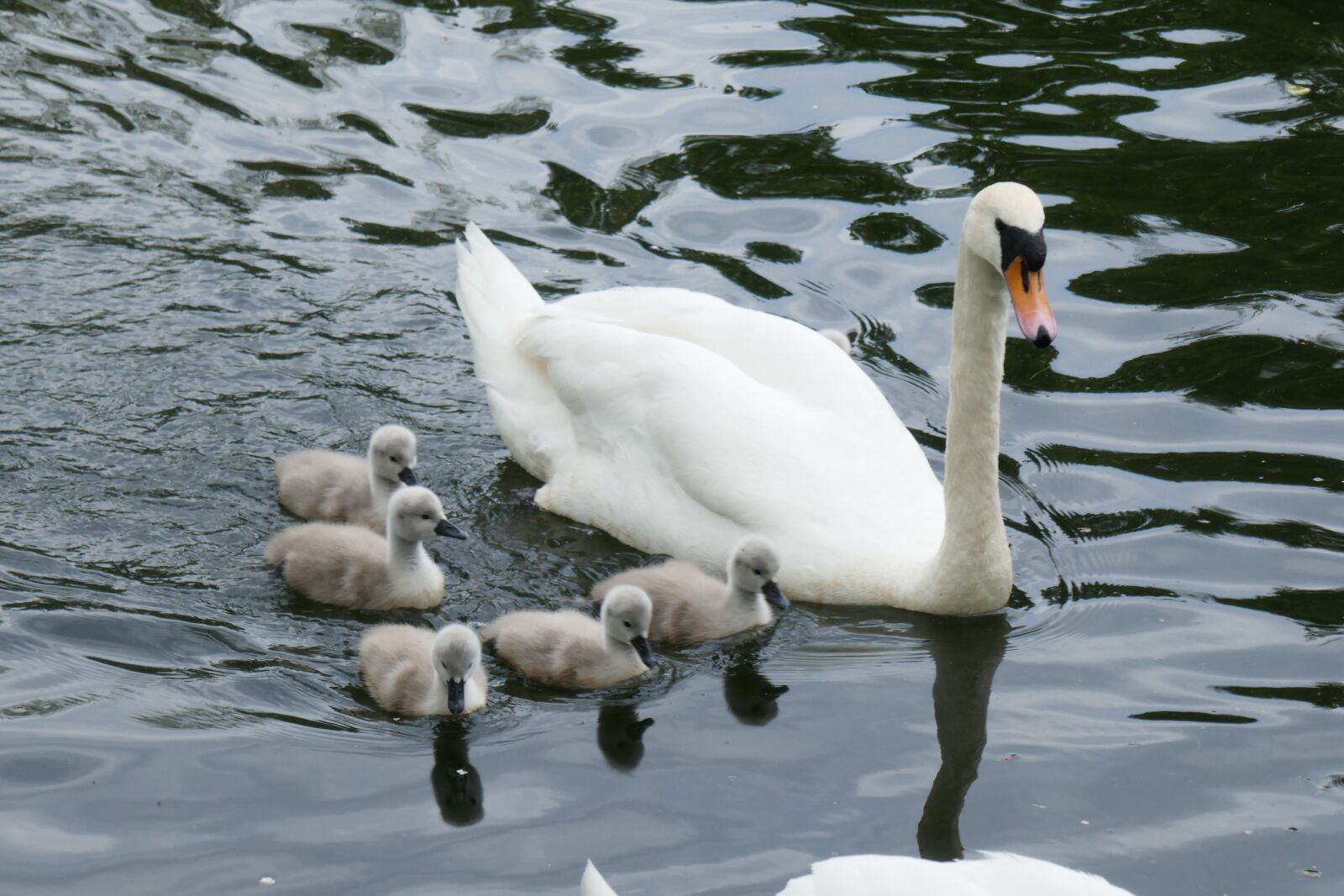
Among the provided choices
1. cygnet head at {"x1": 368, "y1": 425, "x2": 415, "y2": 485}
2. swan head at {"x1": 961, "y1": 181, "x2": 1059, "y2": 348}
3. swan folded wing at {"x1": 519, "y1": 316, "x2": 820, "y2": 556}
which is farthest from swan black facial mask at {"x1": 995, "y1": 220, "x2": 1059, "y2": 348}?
cygnet head at {"x1": 368, "y1": 425, "x2": 415, "y2": 485}

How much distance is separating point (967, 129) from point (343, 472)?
18.3ft

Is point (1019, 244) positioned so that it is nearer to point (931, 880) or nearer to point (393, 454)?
point (393, 454)

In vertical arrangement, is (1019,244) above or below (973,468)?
above

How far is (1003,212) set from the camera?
6.23 meters

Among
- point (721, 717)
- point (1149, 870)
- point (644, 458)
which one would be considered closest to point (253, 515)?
point (644, 458)

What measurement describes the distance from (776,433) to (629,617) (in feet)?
3.85

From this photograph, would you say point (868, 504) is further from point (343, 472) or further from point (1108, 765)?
point (343, 472)

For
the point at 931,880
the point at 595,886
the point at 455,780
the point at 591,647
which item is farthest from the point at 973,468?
the point at 595,886

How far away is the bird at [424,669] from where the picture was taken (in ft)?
19.6

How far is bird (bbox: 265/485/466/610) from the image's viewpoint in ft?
22.5

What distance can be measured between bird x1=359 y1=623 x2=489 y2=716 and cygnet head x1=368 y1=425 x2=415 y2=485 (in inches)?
42.6

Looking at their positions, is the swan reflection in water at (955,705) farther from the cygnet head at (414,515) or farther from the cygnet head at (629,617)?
the cygnet head at (414,515)

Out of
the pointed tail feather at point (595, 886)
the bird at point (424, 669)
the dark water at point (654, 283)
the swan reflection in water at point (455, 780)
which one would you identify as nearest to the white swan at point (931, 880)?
the pointed tail feather at point (595, 886)

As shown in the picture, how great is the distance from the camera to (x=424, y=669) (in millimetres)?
6176
